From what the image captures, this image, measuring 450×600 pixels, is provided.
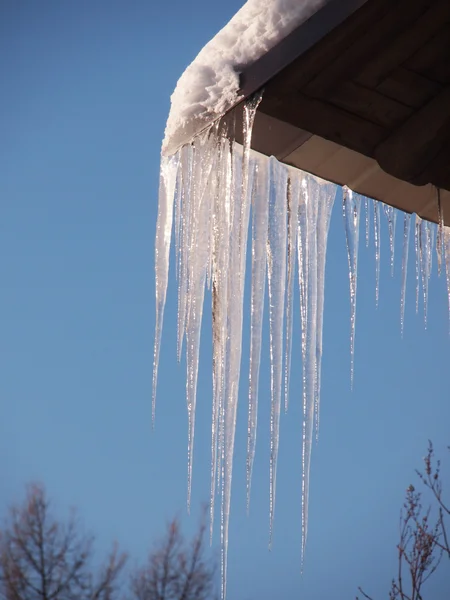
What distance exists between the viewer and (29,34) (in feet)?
471

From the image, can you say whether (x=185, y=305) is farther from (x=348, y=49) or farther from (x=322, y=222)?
(x=348, y=49)

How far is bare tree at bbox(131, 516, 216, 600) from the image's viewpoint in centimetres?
1706

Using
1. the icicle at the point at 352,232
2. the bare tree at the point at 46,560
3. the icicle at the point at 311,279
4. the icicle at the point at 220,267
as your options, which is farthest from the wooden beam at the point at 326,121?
the bare tree at the point at 46,560

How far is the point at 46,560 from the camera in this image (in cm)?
1703

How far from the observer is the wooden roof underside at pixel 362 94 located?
5.38 ft

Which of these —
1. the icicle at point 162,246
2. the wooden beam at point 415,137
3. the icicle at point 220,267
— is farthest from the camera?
the icicle at point 162,246

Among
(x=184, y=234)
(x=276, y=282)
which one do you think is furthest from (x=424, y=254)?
(x=184, y=234)

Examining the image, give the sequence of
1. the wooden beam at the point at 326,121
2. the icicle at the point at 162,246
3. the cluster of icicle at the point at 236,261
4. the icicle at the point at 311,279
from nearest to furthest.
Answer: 1. the wooden beam at the point at 326,121
2. the cluster of icicle at the point at 236,261
3. the icicle at the point at 162,246
4. the icicle at the point at 311,279

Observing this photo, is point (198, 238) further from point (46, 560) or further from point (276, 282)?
point (46, 560)

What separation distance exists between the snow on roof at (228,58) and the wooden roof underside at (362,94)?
0.03 m

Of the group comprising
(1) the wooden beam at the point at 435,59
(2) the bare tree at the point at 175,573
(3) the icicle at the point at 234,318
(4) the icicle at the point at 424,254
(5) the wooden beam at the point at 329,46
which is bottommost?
(3) the icicle at the point at 234,318

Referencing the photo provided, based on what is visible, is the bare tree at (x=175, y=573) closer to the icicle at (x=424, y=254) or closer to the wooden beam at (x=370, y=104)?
the icicle at (x=424, y=254)

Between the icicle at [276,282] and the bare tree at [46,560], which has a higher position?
the bare tree at [46,560]

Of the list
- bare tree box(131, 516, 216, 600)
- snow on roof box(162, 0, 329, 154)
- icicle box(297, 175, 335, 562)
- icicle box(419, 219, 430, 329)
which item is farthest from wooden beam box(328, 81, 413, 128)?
bare tree box(131, 516, 216, 600)
